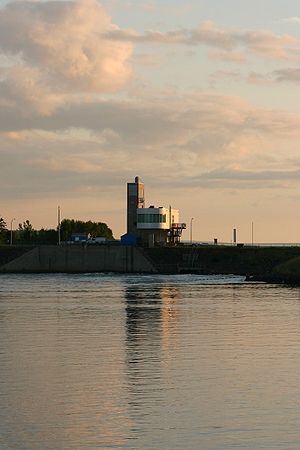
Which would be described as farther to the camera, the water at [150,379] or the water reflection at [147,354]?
the water reflection at [147,354]

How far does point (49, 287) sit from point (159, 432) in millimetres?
114902

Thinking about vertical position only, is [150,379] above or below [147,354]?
below

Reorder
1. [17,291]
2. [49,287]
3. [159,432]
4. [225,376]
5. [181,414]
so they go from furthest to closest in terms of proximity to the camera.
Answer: [49,287] → [17,291] → [225,376] → [181,414] → [159,432]

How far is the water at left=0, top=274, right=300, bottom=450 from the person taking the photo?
3909 cm

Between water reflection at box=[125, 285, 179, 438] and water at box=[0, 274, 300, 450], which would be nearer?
water at box=[0, 274, 300, 450]

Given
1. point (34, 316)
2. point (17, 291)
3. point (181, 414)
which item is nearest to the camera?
point (181, 414)

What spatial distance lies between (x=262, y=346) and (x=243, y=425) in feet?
85.7

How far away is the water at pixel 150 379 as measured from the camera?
39094 millimetres

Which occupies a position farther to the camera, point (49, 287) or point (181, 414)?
point (49, 287)

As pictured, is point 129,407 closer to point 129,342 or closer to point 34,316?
point 129,342

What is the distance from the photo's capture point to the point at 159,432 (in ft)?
130

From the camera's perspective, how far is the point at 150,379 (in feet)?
170

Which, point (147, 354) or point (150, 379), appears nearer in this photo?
point (150, 379)

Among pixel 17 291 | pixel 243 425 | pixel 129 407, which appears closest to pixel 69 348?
pixel 129 407
